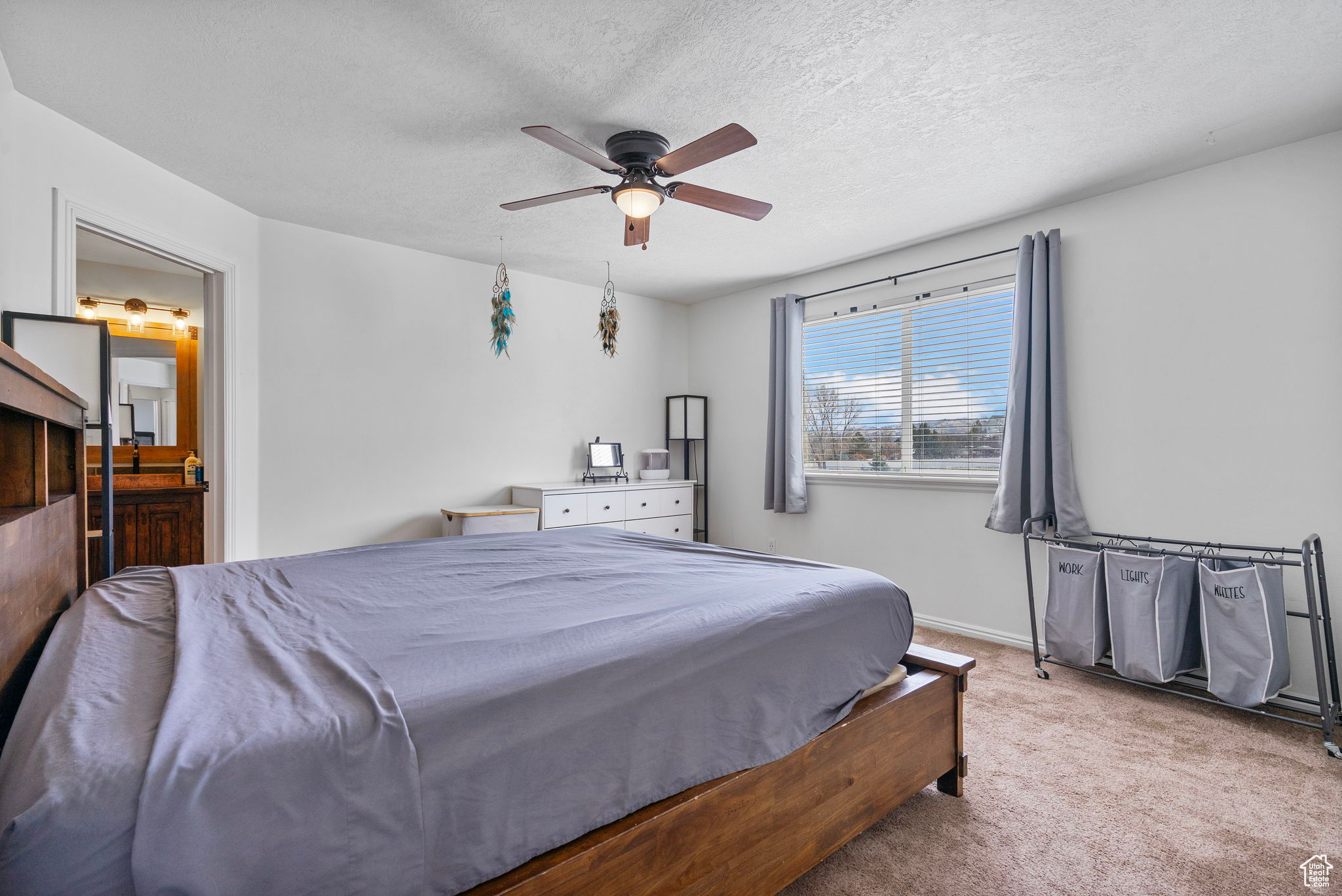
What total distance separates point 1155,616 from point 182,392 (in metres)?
6.12

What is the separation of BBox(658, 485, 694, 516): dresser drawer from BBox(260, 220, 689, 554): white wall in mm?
716

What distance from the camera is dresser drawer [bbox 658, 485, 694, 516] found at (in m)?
4.95

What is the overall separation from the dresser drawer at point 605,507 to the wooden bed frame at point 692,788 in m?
2.76

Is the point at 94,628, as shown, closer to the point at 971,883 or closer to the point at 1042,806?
Answer: the point at 971,883

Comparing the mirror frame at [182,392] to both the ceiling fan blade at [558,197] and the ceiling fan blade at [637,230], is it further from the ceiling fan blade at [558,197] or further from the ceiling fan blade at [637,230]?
the ceiling fan blade at [637,230]

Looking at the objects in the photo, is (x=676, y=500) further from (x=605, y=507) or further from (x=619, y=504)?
(x=605, y=507)

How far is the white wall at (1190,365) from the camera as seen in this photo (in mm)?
2586

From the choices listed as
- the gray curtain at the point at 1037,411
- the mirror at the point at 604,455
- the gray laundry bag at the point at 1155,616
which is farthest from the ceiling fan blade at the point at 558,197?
the gray laundry bag at the point at 1155,616

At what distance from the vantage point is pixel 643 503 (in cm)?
478

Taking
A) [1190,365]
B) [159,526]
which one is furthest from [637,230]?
[159,526]

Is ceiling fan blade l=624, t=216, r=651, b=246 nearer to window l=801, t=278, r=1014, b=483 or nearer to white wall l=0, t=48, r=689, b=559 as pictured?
white wall l=0, t=48, r=689, b=559

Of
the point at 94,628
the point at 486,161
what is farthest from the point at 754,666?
the point at 486,161

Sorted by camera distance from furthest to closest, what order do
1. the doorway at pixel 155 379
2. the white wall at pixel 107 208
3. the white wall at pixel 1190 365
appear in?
1. the doorway at pixel 155 379
2. the white wall at pixel 1190 365
3. the white wall at pixel 107 208

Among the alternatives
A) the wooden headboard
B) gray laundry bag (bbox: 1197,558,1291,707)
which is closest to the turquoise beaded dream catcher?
the wooden headboard
